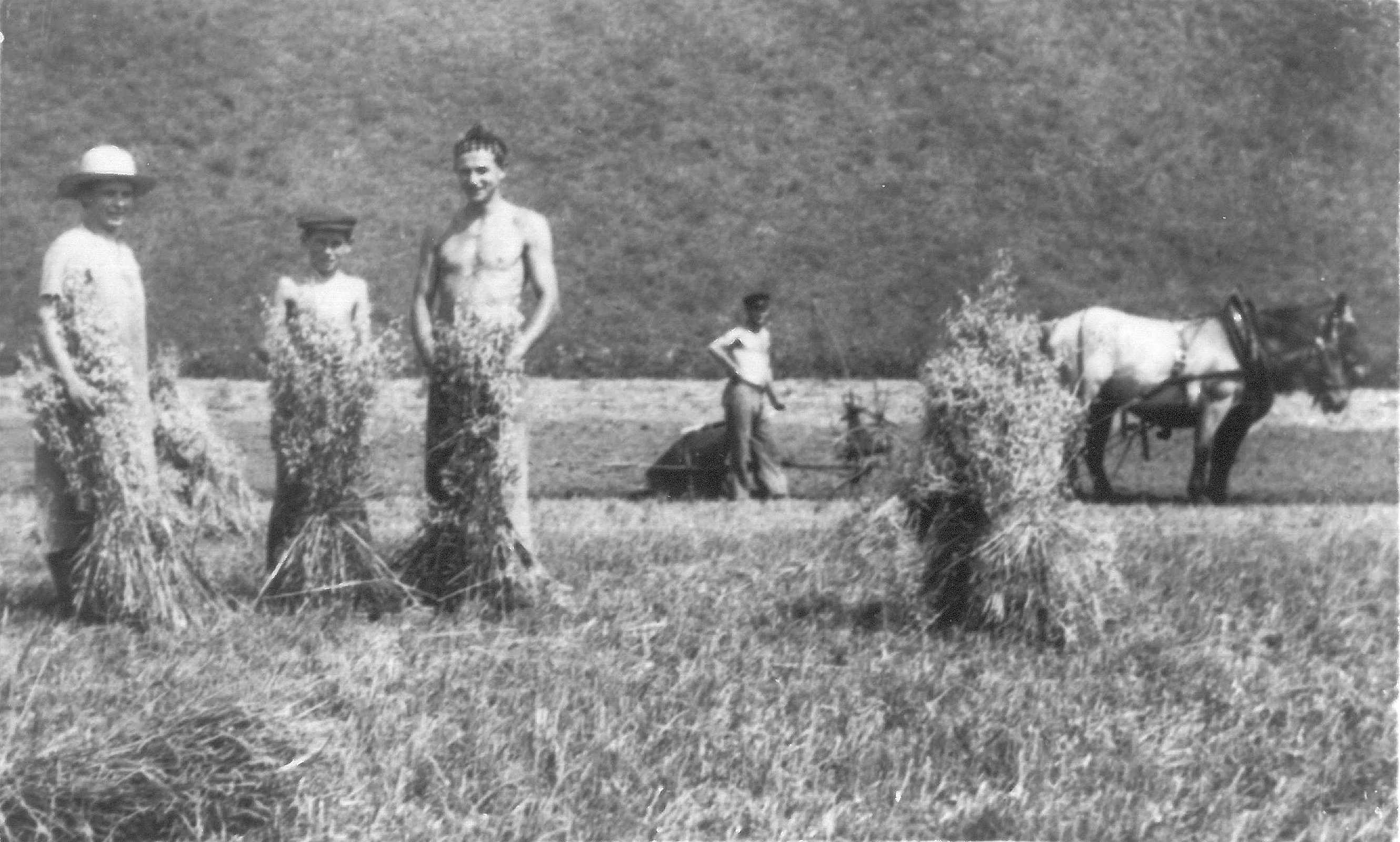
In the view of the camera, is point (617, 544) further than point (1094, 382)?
No

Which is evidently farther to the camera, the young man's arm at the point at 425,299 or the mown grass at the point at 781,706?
the young man's arm at the point at 425,299

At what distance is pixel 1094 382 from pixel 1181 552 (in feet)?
16.4

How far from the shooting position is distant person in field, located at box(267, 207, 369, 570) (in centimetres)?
845

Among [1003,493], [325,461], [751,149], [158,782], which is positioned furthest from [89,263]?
[751,149]

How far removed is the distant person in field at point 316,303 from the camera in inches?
332

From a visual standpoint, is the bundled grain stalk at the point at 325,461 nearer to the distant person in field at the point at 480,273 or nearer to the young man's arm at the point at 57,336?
the distant person in field at the point at 480,273

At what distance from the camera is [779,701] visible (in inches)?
274

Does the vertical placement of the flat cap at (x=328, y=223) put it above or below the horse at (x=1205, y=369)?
above

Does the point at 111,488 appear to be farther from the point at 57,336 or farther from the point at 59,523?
the point at 57,336

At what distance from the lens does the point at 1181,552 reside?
33.2ft

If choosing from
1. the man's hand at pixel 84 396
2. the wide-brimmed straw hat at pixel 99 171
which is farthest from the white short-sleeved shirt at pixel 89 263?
the man's hand at pixel 84 396

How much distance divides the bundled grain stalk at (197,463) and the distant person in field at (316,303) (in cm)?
110

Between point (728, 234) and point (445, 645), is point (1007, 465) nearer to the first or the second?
point (445, 645)

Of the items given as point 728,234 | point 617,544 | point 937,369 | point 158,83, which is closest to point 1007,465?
point 937,369
